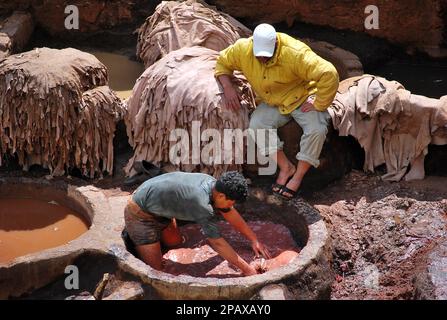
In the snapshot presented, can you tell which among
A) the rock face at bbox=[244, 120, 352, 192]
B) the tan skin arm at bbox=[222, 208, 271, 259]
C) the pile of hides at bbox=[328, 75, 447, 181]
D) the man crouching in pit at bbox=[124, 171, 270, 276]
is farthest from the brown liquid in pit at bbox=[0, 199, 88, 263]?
the pile of hides at bbox=[328, 75, 447, 181]

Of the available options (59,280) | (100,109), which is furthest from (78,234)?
(100,109)

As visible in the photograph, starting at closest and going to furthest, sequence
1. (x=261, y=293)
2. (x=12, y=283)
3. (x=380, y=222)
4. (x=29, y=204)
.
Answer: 1. (x=261, y=293)
2. (x=12, y=283)
3. (x=380, y=222)
4. (x=29, y=204)

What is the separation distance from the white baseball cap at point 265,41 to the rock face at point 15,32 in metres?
3.27

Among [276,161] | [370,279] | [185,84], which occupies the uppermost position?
[185,84]

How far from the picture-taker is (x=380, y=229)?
270 inches

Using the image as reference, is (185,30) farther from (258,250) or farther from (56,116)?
(258,250)

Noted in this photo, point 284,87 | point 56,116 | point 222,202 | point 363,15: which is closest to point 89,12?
point 56,116

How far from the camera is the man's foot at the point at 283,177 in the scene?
702cm

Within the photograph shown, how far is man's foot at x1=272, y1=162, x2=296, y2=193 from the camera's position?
7016 mm

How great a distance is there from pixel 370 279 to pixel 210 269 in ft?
4.24

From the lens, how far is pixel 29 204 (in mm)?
7449

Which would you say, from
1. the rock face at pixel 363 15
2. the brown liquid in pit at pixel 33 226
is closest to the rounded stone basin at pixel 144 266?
the brown liquid in pit at pixel 33 226

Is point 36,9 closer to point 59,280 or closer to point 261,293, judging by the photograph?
point 59,280

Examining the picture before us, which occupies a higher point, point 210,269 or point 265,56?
point 265,56
